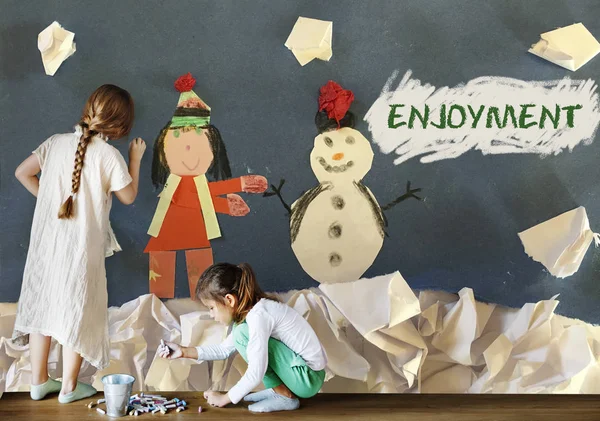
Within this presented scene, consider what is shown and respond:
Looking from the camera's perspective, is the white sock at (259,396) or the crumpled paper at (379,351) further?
the crumpled paper at (379,351)

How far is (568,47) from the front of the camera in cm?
273

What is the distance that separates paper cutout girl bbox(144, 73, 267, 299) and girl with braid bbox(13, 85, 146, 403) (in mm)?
179

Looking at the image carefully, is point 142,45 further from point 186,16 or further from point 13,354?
point 13,354

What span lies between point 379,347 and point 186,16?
1.33 m

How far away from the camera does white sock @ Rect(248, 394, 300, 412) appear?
2.44m

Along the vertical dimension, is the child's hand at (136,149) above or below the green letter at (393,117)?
below

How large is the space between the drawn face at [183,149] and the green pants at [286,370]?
62 cm

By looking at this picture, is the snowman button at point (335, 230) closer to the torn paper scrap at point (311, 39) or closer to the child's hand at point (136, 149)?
the torn paper scrap at point (311, 39)

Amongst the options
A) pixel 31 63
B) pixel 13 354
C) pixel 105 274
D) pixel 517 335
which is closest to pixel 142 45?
pixel 31 63

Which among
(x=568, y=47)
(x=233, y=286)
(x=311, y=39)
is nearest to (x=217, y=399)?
(x=233, y=286)

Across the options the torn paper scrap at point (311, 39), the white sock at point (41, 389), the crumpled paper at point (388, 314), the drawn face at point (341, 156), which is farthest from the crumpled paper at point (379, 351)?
the torn paper scrap at point (311, 39)

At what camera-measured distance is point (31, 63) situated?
2717 millimetres

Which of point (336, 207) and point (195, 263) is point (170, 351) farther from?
point (336, 207)

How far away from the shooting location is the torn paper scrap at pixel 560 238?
277 cm
